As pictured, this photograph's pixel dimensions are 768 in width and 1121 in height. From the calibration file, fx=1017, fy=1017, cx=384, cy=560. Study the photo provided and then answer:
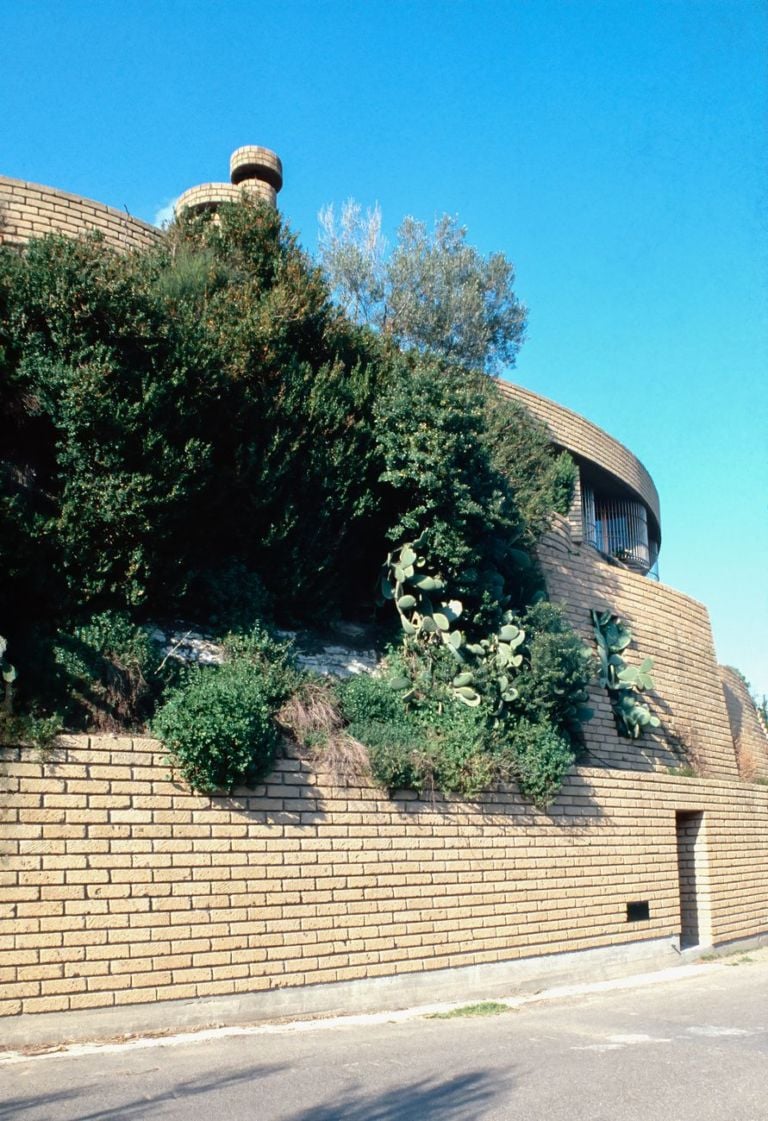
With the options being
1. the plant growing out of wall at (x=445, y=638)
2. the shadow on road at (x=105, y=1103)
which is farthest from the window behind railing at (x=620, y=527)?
the shadow on road at (x=105, y=1103)

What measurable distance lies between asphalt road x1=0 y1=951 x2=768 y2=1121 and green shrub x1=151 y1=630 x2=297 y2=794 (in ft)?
6.45

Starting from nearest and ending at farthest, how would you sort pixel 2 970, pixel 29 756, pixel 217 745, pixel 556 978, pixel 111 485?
1. pixel 2 970
2. pixel 29 756
3. pixel 217 745
4. pixel 111 485
5. pixel 556 978

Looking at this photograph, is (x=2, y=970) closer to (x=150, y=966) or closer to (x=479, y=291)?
(x=150, y=966)

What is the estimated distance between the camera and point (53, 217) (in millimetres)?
11227

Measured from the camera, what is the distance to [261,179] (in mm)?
15742

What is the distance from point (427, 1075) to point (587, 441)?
13.0 metres

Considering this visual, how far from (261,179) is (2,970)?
12396mm

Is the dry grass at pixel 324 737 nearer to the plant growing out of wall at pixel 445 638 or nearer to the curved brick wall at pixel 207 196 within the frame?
the plant growing out of wall at pixel 445 638

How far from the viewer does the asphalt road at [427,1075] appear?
18.7ft

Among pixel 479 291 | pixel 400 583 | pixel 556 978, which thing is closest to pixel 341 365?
pixel 400 583

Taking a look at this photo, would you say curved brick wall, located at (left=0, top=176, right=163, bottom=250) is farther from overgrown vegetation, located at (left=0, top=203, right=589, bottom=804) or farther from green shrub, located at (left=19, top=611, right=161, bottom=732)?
green shrub, located at (left=19, top=611, right=161, bottom=732)

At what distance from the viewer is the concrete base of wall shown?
7.13 m

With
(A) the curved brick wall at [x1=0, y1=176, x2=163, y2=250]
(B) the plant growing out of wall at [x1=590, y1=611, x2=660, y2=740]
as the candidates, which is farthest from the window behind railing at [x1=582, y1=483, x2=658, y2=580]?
(A) the curved brick wall at [x1=0, y1=176, x2=163, y2=250]

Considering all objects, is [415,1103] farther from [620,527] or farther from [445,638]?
[620,527]
